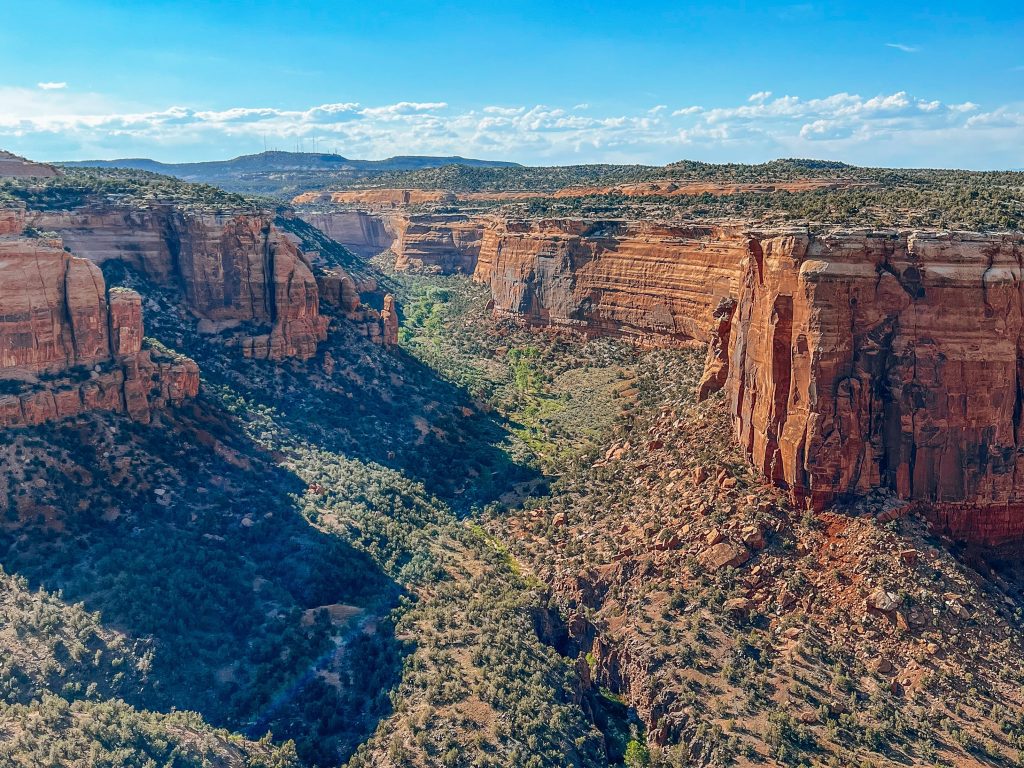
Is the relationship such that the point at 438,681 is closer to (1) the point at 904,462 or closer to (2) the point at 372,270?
(1) the point at 904,462

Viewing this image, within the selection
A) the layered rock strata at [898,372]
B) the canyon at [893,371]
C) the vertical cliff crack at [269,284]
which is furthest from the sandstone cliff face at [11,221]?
the layered rock strata at [898,372]

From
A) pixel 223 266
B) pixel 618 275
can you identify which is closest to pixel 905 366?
pixel 618 275

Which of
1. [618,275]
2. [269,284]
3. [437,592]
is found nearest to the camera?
[437,592]

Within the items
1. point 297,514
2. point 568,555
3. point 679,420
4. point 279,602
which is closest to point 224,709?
point 279,602

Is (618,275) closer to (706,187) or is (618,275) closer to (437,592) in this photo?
(706,187)

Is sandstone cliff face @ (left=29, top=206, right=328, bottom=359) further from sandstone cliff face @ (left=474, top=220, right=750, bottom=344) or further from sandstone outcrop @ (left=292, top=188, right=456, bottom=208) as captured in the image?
sandstone outcrop @ (left=292, top=188, right=456, bottom=208)

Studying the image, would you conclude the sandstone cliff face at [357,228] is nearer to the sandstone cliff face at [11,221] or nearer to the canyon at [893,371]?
the sandstone cliff face at [11,221]
